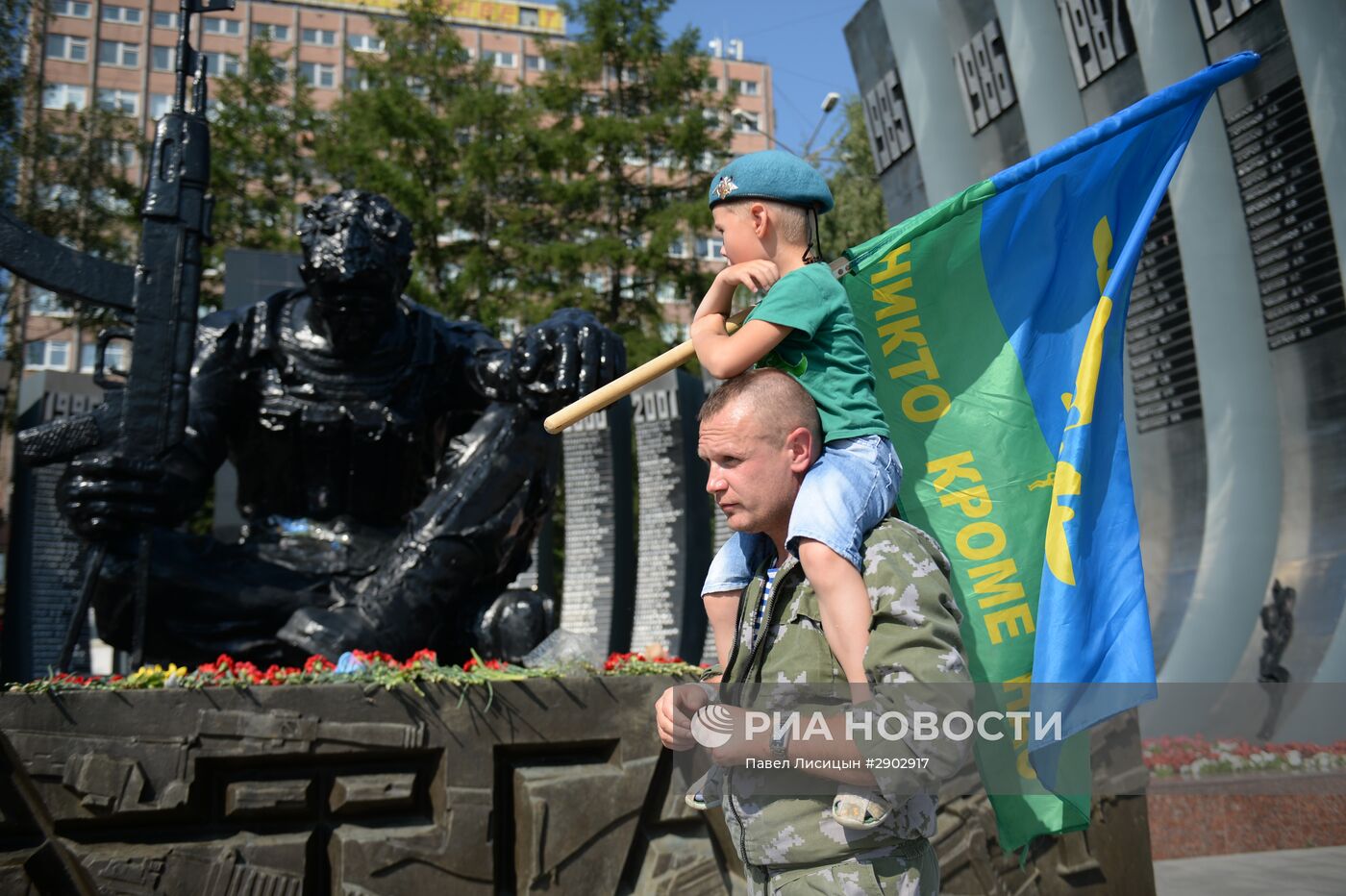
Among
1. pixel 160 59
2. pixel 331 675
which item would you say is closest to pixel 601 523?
pixel 331 675

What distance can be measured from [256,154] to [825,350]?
18165 mm

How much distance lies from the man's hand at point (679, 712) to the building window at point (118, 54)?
4866 cm

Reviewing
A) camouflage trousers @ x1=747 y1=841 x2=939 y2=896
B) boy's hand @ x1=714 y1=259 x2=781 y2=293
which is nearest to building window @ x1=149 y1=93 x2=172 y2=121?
boy's hand @ x1=714 y1=259 x2=781 y2=293

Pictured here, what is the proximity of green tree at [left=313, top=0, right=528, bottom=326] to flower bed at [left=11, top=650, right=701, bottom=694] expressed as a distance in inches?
531

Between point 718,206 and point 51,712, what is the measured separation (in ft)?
8.07

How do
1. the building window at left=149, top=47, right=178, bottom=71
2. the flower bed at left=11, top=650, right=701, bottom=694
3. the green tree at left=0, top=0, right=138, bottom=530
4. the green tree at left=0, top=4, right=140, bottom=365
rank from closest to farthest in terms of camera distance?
the flower bed at left=11, top=650, right=701, bottom=694, the green tree at left=0, top=0, right=138, bottom=530, the green tree at left=0, top=4, right=140, bottom=365, the building window at left=149, top=47, right=178, bottom=71

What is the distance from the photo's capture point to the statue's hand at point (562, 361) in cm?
415

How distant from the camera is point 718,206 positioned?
1.85m

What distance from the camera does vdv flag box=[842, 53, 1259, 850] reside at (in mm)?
1920

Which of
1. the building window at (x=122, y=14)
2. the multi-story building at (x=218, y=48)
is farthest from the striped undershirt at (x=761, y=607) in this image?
the building window at (x=122, y=14)

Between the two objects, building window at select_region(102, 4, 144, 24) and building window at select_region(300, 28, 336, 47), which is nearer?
building window at select_region(102, 4, 144, 24)

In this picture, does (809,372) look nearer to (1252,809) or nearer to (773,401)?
(773,401)

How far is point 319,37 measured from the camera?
157 ft

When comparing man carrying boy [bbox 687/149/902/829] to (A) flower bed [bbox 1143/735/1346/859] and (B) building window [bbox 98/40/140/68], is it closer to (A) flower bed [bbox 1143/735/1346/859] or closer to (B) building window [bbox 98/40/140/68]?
(A) flower bed [bbox 1143/735/1346/859]
